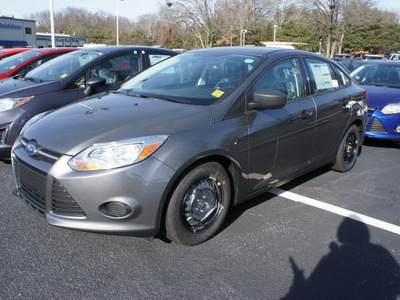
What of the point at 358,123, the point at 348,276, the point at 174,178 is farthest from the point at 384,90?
the point at 174,178

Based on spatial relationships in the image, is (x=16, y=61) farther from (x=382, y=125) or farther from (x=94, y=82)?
(x=382, y=125)

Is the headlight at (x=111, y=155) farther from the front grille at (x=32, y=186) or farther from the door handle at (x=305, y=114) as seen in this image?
the door handle at (x=305, y=114)

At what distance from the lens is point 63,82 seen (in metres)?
5.25

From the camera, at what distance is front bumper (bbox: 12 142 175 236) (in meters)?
2.52

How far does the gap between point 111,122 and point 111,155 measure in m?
0.41

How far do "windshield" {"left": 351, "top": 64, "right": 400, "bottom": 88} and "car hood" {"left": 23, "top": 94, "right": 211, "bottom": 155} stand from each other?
558cm

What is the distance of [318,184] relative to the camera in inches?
180

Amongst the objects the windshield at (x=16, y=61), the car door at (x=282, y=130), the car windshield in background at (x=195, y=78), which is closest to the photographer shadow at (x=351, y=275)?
the car door at (x=282, y=130)

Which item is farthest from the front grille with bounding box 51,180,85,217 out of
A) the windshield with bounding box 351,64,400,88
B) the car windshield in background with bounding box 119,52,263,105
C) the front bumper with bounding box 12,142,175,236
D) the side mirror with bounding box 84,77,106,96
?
the windshield with bounding box 351,64,400,88

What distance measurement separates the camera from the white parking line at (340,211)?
348 centimetres

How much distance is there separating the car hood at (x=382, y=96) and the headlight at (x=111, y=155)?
507cm

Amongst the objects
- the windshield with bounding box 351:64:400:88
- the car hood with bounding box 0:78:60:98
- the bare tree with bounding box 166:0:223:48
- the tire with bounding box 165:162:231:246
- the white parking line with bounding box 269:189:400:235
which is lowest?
the white parking line with bounding box 269:189:400:235

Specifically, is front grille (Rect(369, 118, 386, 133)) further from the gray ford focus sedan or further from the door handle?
the door handle

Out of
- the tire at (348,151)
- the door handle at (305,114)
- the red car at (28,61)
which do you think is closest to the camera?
the door handle at (305,114)
